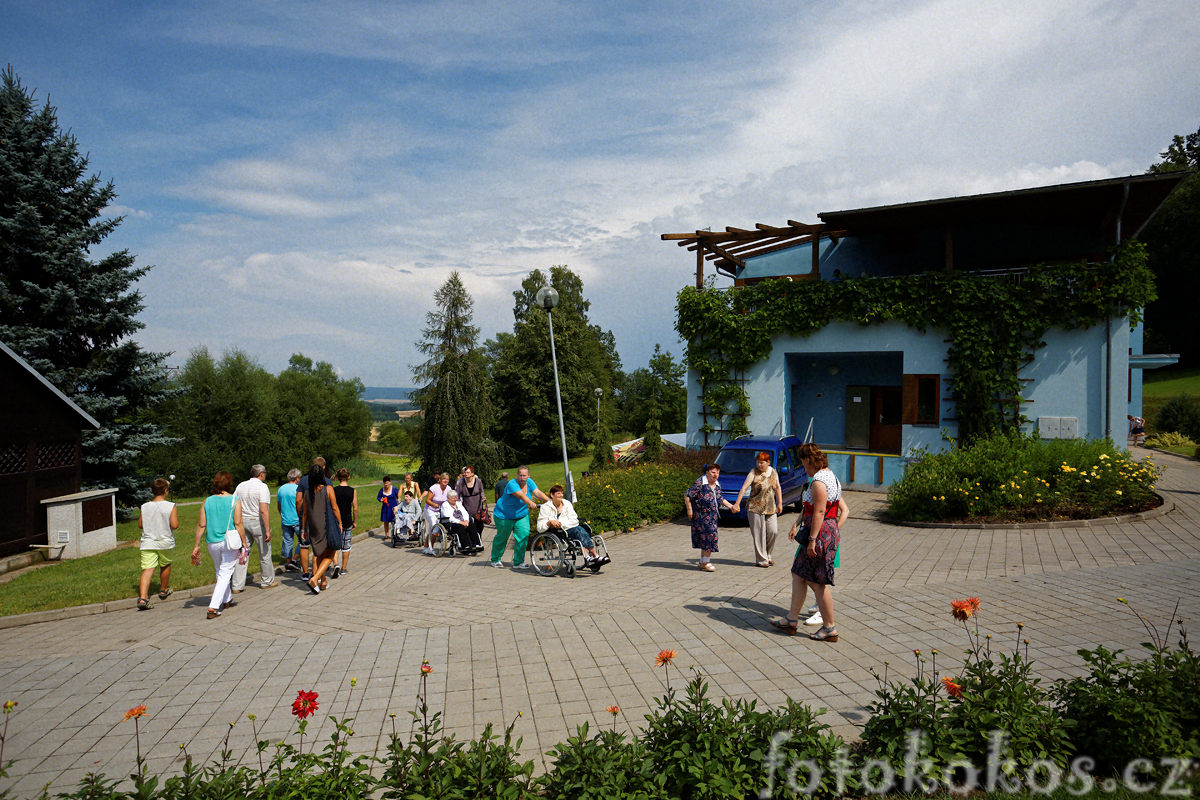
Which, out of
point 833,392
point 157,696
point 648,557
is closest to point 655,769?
point 157,696

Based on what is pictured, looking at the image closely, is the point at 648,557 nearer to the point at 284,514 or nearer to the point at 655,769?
the point at 284,514

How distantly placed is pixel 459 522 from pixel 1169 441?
3363cm

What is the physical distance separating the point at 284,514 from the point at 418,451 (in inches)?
542

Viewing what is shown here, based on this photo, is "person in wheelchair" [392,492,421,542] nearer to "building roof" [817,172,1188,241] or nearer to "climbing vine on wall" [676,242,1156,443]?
"climbing vine on wall" [676,242,1156,443]

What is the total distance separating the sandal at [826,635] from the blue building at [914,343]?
1235 centimetres

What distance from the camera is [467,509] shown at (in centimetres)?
1224

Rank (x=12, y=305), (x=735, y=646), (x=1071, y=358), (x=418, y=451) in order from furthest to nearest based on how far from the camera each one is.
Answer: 1. (x=418, y=451)
2. (x=12, y=305)
3. (x=1071, y=358)
4. (x=735, y=646)

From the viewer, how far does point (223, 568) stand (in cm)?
844

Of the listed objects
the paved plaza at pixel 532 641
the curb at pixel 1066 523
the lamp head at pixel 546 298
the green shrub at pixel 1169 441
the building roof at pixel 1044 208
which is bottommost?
the paved plaza at pixel 532 641

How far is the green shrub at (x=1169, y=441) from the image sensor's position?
2988 centimetres

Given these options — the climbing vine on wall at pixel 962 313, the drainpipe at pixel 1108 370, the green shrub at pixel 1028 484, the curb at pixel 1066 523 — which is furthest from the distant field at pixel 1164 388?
the curb at pixel 1066 523

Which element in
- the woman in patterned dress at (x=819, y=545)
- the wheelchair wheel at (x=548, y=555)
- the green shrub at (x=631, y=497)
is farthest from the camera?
the green shrub at (x=631, y=497)

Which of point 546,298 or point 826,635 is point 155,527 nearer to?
point 546,298

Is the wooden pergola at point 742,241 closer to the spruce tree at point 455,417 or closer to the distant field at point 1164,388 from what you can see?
the spruce tree at point 455,417
